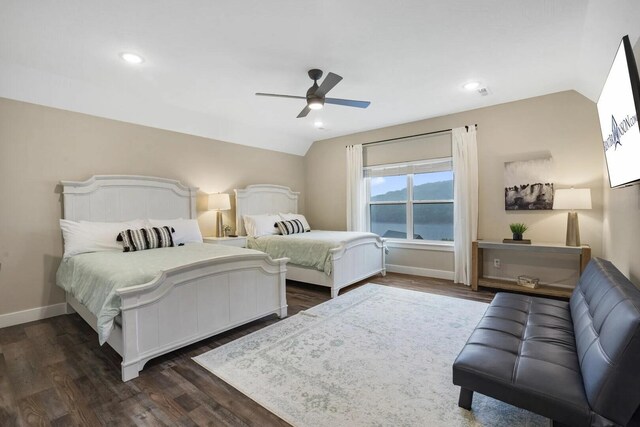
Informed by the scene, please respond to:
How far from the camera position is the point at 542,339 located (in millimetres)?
1787

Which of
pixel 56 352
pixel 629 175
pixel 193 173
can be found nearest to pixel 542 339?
pixel 629 175

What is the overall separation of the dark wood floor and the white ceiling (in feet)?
8.52

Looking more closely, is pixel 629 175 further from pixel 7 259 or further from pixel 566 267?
pixel 7 259

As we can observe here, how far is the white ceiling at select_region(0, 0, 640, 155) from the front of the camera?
2121mm

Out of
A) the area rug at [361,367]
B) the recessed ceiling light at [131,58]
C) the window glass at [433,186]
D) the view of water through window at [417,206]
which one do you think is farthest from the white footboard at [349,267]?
the recessed ceiling light at [131,58]

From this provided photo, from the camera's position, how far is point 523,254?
4.06 m

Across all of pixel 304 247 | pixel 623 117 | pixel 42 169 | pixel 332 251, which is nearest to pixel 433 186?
pixel 332 251

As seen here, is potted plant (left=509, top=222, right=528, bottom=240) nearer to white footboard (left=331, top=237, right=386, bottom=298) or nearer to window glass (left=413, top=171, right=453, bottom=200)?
window glass (left=413, top=171, right=453, bottom=200)

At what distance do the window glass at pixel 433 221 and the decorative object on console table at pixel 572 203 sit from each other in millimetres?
1478

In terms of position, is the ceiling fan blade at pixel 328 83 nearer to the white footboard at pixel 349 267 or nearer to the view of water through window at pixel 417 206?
the white footboard at pixel 349 267

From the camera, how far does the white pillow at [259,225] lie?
16.0 feet

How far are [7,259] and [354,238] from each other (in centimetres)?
399

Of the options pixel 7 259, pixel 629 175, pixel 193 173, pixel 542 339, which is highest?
pixel 193 173

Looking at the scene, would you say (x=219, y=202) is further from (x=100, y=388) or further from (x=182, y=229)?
(x=100, y=388)
